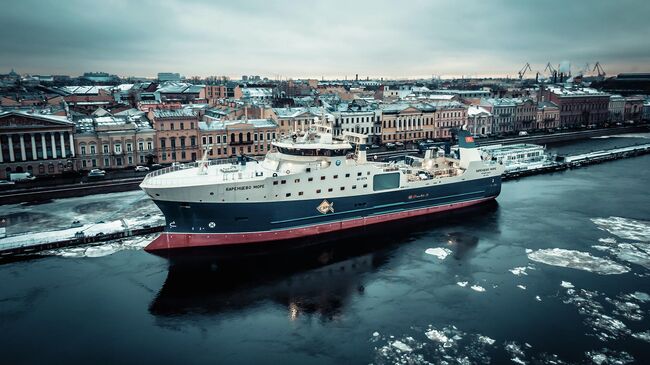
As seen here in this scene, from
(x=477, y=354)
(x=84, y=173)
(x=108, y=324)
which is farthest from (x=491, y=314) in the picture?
(x=84, y=173)

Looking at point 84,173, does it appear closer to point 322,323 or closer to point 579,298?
point 322,323

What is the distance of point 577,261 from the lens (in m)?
28.7

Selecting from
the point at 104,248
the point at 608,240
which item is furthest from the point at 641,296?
the point at 104,248

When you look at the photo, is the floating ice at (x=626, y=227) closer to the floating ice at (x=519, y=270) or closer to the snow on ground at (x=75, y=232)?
the floating ice at (x=519, y=270)

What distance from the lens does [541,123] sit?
91.1 m

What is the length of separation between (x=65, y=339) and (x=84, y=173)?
1280 inches

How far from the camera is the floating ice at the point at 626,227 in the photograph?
109 feet

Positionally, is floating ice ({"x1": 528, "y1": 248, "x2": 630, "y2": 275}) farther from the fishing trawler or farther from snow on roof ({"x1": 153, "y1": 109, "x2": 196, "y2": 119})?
snow on roof ({"x1": 153, "y1": 109, "x2": 196, "y2": 119})

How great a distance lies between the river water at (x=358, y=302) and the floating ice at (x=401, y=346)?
0.08 m

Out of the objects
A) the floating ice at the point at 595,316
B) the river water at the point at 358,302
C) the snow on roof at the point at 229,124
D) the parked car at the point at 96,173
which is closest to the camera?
the river water at the point at 358,302

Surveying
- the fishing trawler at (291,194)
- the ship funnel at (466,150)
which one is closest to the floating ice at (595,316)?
the fishing trawler at (291,194)

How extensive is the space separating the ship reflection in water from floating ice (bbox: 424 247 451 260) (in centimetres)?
54

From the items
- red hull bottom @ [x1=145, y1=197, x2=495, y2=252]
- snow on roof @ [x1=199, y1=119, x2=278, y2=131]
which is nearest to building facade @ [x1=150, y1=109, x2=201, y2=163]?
snow on roof @ [x1=199, y1=119, x2=278, y2=131]

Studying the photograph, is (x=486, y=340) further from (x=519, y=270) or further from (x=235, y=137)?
(x=235, y=137)
